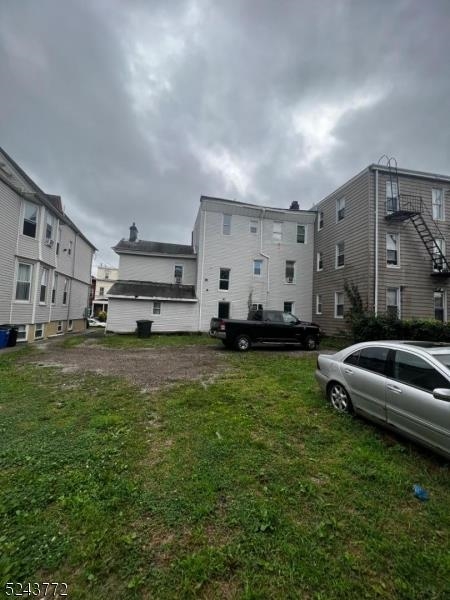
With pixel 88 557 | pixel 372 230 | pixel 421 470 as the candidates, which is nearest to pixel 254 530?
pixel 88 557

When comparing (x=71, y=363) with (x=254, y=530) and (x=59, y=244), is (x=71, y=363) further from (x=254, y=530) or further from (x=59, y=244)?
(x=59, y=244)

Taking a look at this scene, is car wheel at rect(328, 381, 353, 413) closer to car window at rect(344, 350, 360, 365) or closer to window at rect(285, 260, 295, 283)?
car window at rect(344, 350, 360, 365)

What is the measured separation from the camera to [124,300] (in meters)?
18.2

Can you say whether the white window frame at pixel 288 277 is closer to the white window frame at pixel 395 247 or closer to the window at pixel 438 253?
the white window frame at pixel 395 247

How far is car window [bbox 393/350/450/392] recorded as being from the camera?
323 cm

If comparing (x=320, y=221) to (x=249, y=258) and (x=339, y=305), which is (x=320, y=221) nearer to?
(x=249, y=258)

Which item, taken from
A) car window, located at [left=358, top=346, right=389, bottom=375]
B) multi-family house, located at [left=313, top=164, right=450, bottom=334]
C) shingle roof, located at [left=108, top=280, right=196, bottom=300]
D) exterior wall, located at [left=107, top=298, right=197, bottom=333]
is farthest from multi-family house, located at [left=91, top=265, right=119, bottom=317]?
car window, located at [left=358, top=346, right=389, bottom=375]

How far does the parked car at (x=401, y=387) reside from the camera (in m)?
3.10

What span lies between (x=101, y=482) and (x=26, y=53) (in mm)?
14683

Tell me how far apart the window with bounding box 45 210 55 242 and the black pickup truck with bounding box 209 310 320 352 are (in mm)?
10715

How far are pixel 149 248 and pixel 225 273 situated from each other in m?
7.34

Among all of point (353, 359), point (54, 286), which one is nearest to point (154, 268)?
point (54, 286)

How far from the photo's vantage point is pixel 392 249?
1435 cm

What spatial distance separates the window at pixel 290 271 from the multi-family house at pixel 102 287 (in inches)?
948
